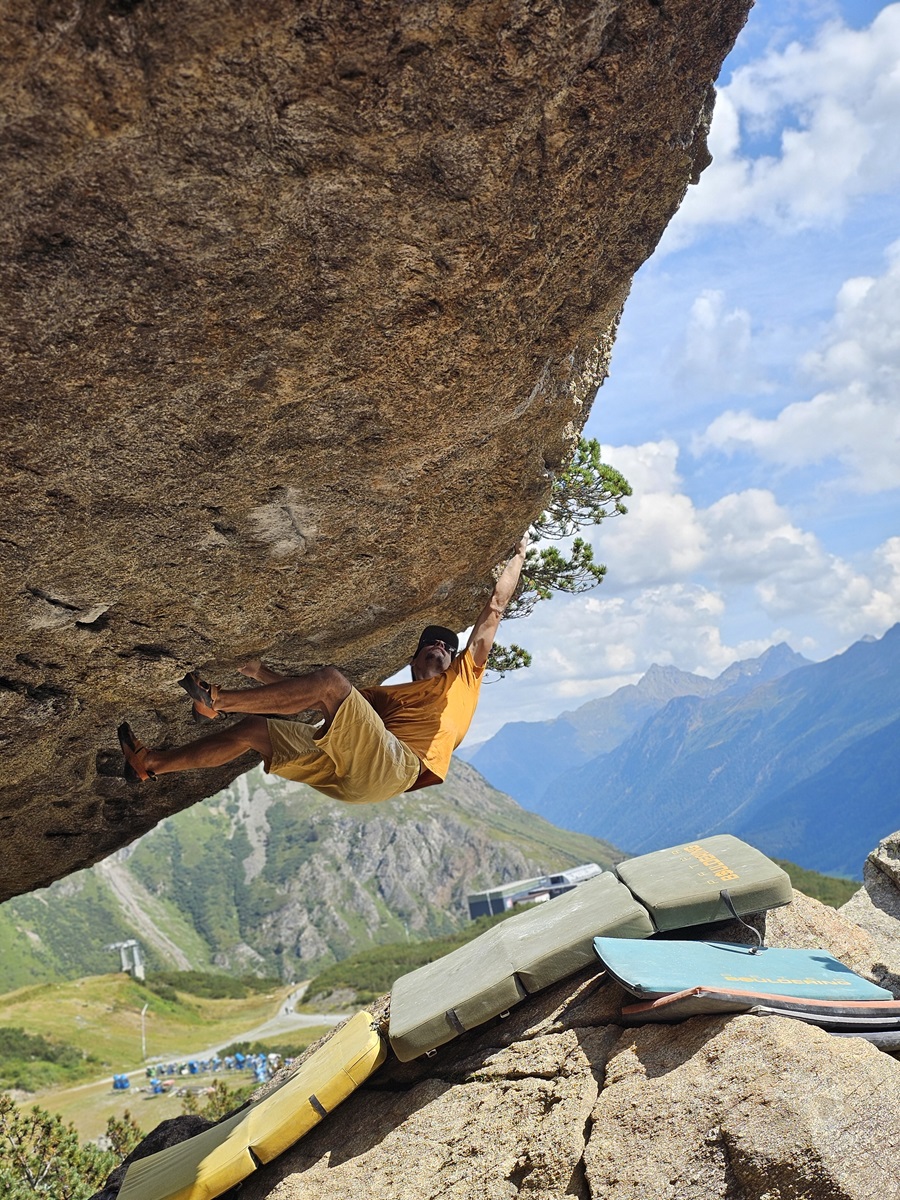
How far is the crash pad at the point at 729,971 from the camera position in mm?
5824

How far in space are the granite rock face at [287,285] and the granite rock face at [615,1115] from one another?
145 inches

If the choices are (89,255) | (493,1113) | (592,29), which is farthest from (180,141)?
(493,1113)

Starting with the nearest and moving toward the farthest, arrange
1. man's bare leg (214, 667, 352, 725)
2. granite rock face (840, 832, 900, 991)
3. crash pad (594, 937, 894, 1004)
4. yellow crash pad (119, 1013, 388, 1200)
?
1. man's bare leg (214, 667, 352, 725)
2. crash pad (594, 937, 894, 1004)
3. yellow crash pad (119, 1013, 388, 1200)
4. granite rock face (840, 832, 900, 991)

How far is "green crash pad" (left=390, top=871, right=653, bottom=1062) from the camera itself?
6.95 meters

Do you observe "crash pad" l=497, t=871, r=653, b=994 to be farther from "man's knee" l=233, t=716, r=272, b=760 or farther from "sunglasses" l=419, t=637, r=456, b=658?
"man's knee" l=233, t=716, r=272, b=760

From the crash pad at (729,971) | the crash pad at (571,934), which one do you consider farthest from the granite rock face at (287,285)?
the crash pad at (729,971)

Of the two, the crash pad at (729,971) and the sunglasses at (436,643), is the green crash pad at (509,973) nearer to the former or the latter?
the crash pad at (729,971)

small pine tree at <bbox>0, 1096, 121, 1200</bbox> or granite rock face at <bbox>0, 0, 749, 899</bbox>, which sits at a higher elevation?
granite rock face at <bbox>0, 0, 749, 899</bbox>

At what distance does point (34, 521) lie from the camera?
5.39 m

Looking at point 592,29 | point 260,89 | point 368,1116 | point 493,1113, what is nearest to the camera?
point 260,89

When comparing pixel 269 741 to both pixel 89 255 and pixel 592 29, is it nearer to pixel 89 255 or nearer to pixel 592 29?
pixel 89 255

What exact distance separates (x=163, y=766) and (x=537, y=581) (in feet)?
36.3

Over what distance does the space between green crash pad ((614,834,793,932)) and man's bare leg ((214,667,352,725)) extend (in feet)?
10.8

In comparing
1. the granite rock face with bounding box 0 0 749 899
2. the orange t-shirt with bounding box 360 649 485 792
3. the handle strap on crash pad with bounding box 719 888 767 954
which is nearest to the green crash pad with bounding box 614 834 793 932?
the handle strap on crash pad with bounding box 719 888 767 954
